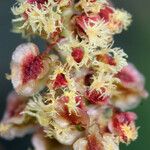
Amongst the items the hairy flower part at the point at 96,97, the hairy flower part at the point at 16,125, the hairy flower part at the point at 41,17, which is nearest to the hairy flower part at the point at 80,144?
the hairy flower part at the point at 96,97

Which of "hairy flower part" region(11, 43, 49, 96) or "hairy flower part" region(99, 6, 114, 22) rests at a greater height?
"hairy flower part" region(99, 6, 114, 22)

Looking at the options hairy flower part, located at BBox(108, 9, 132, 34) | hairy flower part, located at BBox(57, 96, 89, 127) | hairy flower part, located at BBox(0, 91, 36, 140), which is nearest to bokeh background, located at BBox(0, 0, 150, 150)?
hairy flower part, located at BBox(0, 91, 36, 140)

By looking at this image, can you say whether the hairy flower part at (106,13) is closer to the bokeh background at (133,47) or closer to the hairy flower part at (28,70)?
the hairy flower part at (28,70)

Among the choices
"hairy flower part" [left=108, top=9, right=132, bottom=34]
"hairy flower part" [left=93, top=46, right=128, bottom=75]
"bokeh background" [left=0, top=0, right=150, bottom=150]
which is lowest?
"bokeh background" [left=0, top=0, right=150, bottom=150]

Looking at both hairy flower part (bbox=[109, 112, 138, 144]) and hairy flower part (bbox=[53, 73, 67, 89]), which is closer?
hairy flower part (bbox=[53, 73, 67, 89])

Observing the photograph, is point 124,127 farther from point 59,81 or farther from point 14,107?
point 14,107

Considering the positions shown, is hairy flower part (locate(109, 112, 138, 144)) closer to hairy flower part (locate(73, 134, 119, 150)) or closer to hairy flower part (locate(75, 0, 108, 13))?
hairy flower part (locate(73, 134, 119, 150))

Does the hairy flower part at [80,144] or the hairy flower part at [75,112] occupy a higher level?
the hairy flower part at [75,112]

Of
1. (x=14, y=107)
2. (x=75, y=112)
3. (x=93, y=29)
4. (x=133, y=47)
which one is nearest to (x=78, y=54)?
(x=93, y=29)
